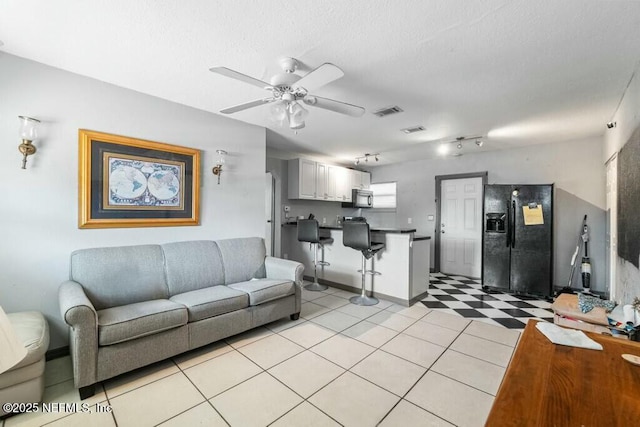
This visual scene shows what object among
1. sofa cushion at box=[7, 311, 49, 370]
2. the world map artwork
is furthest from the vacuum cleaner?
sofa cushion at box=[7, 311, 49, 370]

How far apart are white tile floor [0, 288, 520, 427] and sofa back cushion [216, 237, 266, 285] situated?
658 millimetres

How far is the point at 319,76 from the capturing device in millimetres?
1968

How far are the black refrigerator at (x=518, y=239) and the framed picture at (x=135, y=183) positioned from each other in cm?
432

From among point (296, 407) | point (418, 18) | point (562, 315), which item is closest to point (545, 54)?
point (418, 18)

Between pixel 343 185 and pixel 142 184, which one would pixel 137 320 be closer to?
pixel 142 184

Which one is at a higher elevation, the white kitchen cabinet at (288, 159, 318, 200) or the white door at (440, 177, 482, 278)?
the white kitchen cabinet at (288, 159, 318, 200)

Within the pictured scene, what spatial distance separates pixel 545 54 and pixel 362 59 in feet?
4.43

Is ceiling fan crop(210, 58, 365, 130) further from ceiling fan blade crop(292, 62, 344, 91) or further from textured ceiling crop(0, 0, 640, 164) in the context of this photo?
textured ceiling crop(0, 0, 640, 164)

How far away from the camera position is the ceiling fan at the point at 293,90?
1.91 m

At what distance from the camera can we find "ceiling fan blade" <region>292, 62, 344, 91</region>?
1.85 m

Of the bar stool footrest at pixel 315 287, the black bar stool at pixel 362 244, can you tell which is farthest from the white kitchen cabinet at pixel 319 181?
the black bar stool at pixel 362 244

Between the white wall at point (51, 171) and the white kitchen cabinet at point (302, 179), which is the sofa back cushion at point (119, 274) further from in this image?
the white kitchen cabinet at point (302, 179)

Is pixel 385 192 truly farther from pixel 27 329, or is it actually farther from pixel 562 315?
pixel 27 329

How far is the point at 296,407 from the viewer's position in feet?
5.82
